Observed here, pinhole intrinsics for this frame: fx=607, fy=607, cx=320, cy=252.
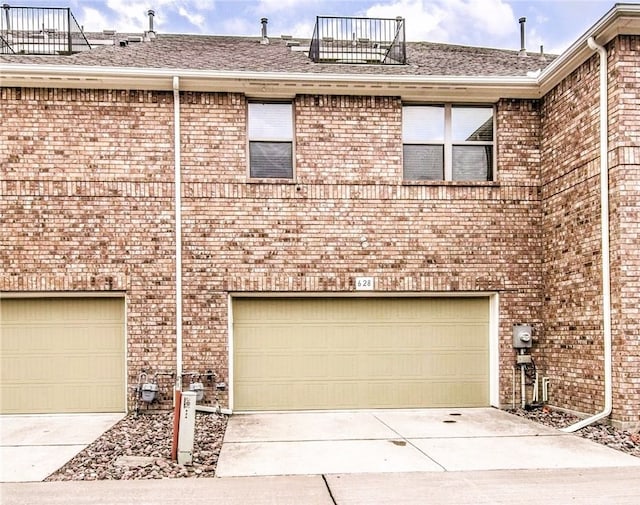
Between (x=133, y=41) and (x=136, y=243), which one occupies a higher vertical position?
(x=133, y=41)

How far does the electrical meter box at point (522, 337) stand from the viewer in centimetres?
956

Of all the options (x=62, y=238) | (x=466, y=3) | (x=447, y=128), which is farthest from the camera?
(x=466, y=3)

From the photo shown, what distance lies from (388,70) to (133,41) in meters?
5.49

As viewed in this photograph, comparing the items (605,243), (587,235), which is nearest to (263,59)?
(587,235)

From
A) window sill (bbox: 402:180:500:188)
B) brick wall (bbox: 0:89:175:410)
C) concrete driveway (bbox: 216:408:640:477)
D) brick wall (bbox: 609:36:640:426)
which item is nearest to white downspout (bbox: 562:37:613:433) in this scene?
brick wall (bbox: 609:36:640:426)

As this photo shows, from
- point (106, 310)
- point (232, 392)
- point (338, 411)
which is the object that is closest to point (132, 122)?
point (106, 310)

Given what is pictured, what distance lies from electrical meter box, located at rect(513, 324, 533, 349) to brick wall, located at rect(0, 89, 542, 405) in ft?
0.54

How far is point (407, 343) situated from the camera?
9.84 m

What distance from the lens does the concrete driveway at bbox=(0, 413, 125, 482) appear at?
6.16m

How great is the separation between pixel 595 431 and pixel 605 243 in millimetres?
2462

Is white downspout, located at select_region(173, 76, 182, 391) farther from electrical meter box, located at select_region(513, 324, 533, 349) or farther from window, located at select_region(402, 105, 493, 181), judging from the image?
electrical meter box, located at select_region(513, 324, 533, 349)

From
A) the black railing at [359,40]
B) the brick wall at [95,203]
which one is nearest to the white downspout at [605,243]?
the black railing at [359,40]

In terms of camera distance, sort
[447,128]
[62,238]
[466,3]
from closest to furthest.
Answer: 1. [62,238]
2. [447,128]
3. [466,3]

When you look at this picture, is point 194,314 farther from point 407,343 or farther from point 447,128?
point 447,128
